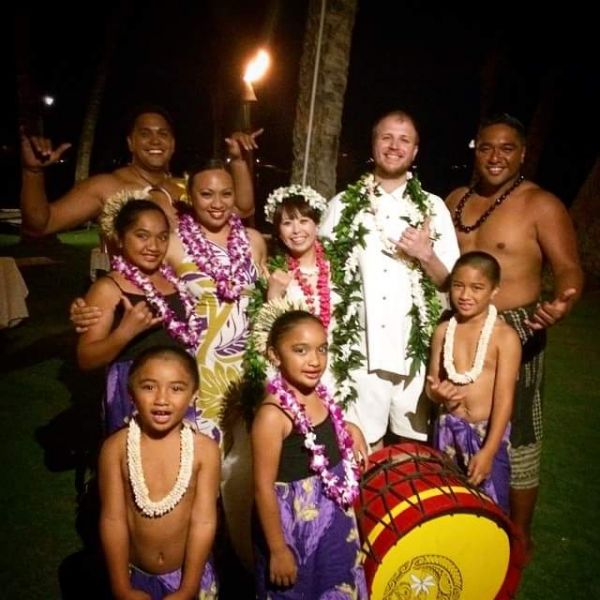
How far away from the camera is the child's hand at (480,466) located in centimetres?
308

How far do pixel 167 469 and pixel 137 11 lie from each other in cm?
2476

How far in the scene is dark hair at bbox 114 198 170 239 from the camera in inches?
120

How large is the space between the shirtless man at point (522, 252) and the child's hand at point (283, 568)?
1.71 metres

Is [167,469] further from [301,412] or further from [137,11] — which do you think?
[137,11]

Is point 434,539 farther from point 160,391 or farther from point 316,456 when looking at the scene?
point 160,391

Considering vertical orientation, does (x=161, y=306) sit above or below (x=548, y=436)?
above

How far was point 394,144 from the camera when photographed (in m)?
3.46

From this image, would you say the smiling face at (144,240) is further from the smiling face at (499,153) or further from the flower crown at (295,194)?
the smiling face at (499,153)

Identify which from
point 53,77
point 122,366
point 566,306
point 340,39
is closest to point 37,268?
point 340,39

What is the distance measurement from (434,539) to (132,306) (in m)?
1.84

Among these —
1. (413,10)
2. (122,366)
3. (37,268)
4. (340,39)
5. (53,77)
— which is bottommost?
(37,268)

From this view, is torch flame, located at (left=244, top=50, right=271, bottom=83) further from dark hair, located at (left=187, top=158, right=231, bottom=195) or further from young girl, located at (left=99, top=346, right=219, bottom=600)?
young girl, located at (left=99, top=346, right=219, bottom=600)

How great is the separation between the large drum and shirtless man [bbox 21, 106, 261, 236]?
2181 millimetres

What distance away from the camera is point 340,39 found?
15.9 feet
